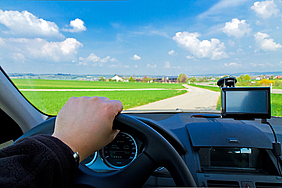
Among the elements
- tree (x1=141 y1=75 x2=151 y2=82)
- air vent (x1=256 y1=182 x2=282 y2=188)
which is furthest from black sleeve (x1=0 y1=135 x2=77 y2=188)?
tree (x1=141 y1=75 x2=151 y2=82)

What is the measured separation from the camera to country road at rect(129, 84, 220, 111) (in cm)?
327

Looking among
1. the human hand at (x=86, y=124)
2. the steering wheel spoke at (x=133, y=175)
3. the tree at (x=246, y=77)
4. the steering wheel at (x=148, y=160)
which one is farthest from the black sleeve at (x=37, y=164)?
the tree at (x=246, y=77)

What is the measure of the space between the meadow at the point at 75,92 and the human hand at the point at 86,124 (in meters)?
1.00

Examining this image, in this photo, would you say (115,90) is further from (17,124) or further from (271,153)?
(271,153)

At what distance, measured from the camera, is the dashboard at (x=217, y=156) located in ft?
6.77

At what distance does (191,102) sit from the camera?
3740mm

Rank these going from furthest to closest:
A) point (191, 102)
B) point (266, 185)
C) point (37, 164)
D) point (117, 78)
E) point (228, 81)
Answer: point (117, 78)
point (191, 102)
point (228, 81)
point (266, 185)
point (37, 164)

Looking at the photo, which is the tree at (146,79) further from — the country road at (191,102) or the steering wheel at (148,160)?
the steering wheel at (148,160)

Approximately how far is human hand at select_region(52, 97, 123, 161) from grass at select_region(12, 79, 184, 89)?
6.37ft

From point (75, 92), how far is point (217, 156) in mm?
2451

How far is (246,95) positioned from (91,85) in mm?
2648

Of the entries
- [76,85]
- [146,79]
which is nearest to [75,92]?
[76,85]

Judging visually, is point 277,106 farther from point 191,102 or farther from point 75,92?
point 75,92

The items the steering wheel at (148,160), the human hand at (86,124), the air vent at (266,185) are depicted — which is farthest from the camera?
the air vent at (266,185)
